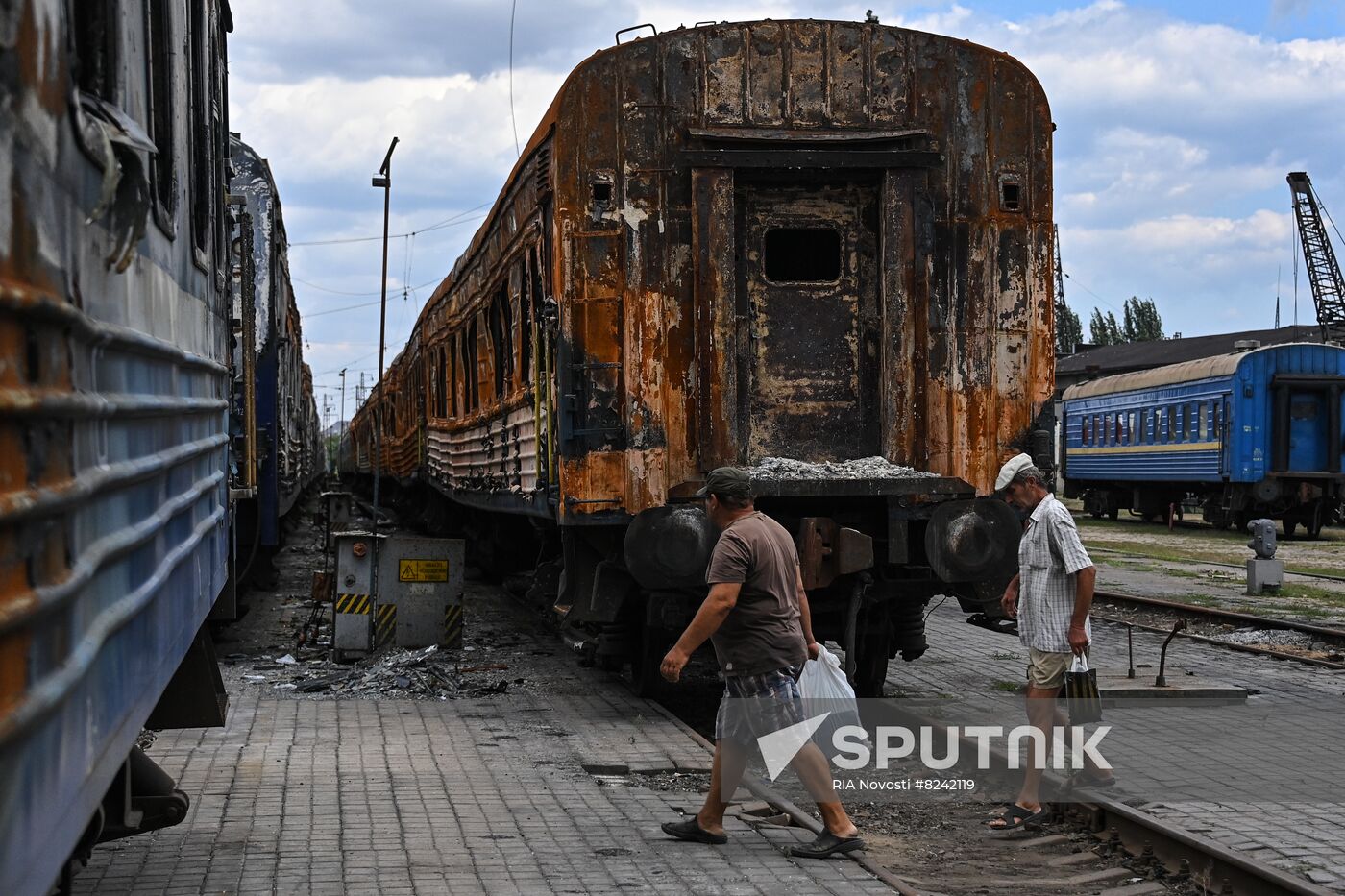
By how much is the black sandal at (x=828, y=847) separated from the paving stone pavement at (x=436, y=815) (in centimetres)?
5

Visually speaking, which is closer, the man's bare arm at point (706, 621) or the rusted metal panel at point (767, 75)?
the man's bare arm at point (706, 621)

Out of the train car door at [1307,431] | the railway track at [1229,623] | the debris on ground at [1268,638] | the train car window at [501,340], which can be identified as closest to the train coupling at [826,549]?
the railway track at [1229,623]

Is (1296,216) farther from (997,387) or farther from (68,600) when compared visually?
(68,600)

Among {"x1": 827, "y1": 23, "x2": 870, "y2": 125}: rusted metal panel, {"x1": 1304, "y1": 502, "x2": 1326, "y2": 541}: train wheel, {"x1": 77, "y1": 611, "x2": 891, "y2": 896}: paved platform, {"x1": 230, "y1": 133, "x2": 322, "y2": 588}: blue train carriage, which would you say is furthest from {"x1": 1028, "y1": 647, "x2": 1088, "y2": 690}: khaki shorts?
{"x1": 1304, "y1": 502, "x2": 1326, "y2": 541}: train wheel

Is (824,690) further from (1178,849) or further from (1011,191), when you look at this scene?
(1011,191)

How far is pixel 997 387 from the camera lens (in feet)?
30.9

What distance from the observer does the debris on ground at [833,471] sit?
8922mm

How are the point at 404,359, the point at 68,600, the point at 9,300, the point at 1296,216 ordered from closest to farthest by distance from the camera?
1. the point at 9,300
2. the point at 68,600
3. the point at 404,359
4. the point at 1296,216

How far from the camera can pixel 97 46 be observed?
9.46 ft

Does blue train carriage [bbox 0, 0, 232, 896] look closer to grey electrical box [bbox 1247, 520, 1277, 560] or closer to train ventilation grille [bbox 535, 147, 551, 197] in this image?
train ventilation grille [bbox 535, 147, 551, 197]

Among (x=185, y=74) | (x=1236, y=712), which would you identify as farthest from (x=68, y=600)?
(x=1236, y=712)

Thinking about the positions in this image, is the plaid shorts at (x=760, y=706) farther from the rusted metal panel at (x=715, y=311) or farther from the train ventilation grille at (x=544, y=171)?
the train ventilation grille at (x=544, y=171)

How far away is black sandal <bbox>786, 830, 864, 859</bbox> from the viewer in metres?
6.14

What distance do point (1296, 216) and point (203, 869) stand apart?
72067 mm
